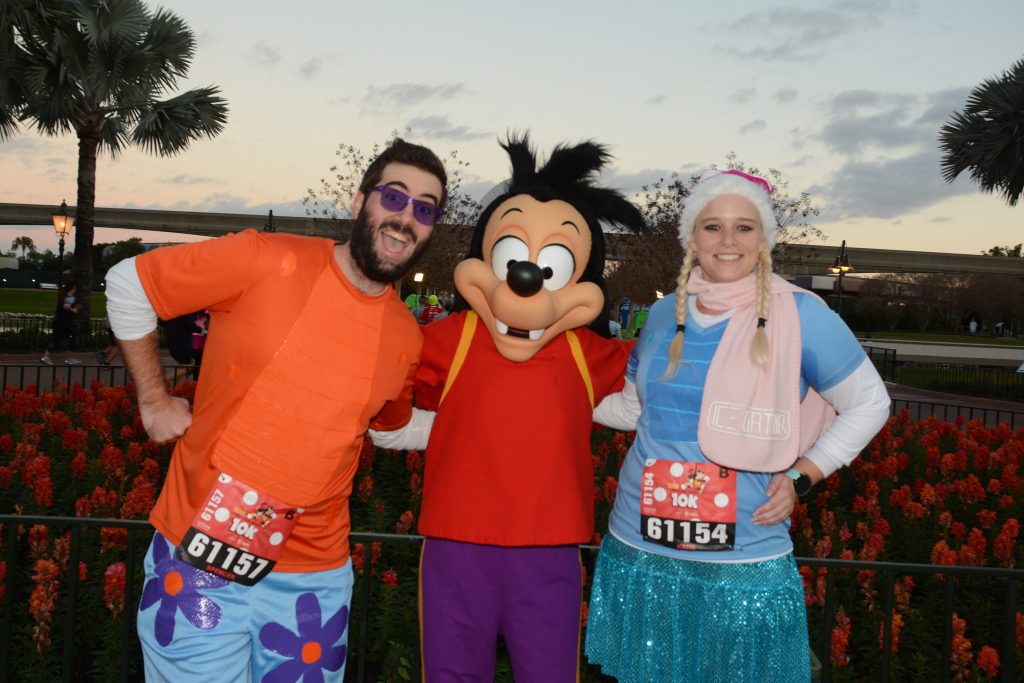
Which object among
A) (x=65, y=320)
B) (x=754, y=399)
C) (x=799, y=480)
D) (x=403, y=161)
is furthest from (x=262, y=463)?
(x=65, y=320)

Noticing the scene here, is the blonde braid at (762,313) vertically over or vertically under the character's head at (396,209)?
under

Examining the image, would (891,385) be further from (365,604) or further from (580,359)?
(365,604)

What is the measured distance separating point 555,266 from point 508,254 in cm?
17

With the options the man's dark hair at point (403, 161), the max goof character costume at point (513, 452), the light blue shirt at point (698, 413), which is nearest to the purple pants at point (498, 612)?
the max goof character costume at point (513, 452)

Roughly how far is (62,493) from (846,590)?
14.6 feet

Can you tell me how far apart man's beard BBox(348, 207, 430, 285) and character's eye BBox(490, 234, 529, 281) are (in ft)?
1.35

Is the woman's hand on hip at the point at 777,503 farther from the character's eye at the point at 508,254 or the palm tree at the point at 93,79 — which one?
the palm tree at the point at 93,79

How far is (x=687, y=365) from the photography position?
8.23 ft

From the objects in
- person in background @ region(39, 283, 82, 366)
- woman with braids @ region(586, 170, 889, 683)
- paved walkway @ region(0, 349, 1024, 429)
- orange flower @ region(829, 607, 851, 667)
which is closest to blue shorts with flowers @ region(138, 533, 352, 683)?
woman with braids @ region(586, 170, 889, 683)

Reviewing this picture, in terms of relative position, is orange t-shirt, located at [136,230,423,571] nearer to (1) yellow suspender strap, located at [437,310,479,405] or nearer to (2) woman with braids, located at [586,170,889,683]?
(1) yellow suspender strap, located at [437,310,479,405]

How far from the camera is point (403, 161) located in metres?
2.58

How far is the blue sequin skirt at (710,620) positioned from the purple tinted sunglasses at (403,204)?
1.19 m

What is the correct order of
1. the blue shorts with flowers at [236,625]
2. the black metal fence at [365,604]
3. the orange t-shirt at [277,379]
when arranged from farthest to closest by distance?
the black metal fence at [365,604]
the orange t-shirt at [277,379]
the blue shorts with flowers at [236,625]

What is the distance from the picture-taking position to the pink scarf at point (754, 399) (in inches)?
93.2
